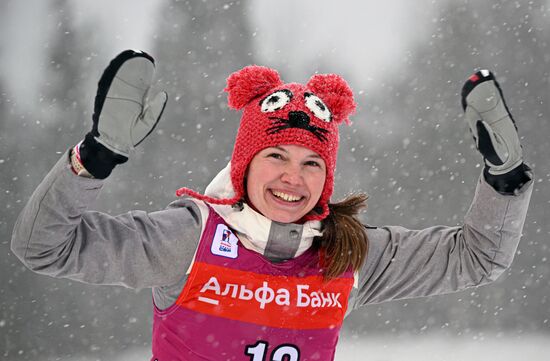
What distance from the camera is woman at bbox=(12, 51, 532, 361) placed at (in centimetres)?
161

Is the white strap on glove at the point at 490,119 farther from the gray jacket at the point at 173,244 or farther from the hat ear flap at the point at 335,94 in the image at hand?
the hat ear flap at the point at 335,94

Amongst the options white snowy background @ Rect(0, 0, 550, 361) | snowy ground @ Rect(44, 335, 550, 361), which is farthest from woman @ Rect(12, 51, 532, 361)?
snowy ground @ Rect(44, 335, 550, 361)

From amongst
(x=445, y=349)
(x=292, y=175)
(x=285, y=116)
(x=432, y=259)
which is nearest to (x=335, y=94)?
(x=285, y=116)

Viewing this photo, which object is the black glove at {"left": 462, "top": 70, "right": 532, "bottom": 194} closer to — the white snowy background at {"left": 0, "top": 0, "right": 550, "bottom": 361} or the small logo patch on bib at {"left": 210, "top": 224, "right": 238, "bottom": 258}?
the small logo patch on bib at {"left": 210, "top": 224, "right": 238, "bottom": 258}

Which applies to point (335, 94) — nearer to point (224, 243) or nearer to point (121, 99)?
point (224, 243)

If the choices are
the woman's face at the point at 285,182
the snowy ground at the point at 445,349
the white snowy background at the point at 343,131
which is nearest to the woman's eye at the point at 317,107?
the woman's face at the point at 285,182

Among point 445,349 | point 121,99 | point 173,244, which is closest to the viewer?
point 121,99

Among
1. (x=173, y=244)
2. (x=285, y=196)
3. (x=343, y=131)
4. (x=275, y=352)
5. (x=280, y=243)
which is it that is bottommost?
(x=275, y=352)

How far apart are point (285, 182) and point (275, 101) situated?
0.25 meters

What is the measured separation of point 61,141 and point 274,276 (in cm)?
283

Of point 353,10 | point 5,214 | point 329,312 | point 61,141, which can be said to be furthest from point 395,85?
point 329,312

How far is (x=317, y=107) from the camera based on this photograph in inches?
75.0

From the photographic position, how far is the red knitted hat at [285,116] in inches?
71.7

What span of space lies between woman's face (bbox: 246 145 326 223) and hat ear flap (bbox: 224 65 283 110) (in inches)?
9.3
